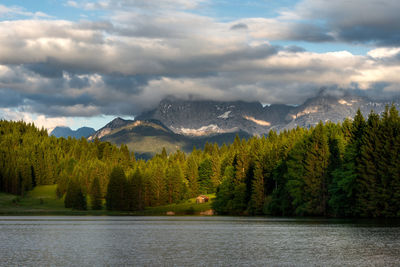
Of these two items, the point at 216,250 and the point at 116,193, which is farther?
the point at 116,193

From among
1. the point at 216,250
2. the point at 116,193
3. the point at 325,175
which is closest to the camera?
the point at 216,250

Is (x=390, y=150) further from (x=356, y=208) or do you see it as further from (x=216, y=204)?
(x=216, y=204)

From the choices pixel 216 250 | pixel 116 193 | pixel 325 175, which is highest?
pixel 325 175

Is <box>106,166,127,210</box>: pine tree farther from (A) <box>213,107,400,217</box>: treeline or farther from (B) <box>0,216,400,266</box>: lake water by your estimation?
(B) <box>0,216,400,266</box>: lake water

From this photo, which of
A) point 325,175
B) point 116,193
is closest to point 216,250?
point 325,175

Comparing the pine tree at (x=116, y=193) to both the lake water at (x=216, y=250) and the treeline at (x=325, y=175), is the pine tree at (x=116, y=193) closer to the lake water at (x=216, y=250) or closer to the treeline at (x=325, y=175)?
the treeline at (x=325, y=175)

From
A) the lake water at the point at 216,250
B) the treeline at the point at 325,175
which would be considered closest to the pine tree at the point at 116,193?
the treeline at the point at 325,175

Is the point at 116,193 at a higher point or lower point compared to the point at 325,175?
lower

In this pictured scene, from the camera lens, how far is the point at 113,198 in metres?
199

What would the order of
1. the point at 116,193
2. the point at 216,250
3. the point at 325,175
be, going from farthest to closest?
1. the point at 116,193
2. the point at 325,175
3. the point at 216,250

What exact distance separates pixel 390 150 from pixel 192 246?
5962cm

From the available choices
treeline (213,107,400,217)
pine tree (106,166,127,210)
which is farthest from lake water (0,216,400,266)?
pine tree (106,166,127,210)

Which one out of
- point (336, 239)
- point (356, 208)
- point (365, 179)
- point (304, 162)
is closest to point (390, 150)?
point (365, 179)

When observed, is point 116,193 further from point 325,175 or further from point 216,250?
point 216,250
